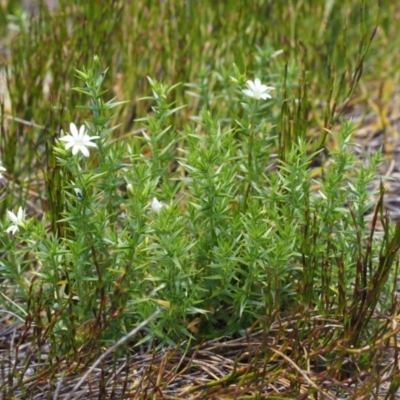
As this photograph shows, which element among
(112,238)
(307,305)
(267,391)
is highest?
(112,238)

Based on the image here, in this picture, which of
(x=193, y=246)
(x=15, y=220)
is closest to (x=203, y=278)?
(x=193, y=246)

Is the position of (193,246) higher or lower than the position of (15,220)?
lower

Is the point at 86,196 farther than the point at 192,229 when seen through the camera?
No

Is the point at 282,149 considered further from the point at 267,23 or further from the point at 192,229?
the point at 267,23

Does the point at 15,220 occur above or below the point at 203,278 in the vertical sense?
above

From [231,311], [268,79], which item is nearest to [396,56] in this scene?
[268,79]

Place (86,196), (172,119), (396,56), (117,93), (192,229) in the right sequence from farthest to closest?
(396,56) < (117,93) < (172,119) < (192,229) < (86,196)

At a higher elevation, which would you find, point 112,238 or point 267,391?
point 112,238

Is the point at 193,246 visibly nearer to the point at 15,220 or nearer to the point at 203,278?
the point at 203,278

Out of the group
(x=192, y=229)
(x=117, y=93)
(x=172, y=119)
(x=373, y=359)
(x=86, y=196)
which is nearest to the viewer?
(x=373, y=359)
